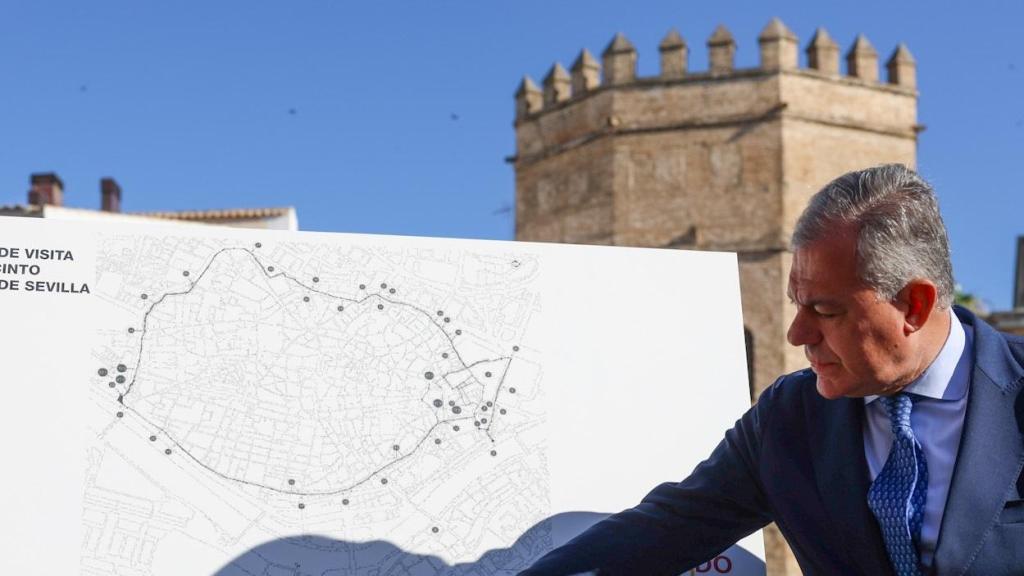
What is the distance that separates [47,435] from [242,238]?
2.29 feet

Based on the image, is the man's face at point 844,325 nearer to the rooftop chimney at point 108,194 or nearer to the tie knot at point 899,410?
the tie knot at point 899,410

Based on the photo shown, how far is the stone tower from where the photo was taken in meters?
16.9

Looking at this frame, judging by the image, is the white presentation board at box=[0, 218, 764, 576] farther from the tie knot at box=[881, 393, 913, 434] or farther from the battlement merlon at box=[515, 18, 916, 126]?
the battlement merlon at box=[515, 18, 916, 126]

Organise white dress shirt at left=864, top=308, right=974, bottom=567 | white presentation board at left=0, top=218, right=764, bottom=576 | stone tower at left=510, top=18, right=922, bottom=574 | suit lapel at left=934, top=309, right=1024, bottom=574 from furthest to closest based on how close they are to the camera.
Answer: stone tower at left=510, top=18, right=922, bottom=574 < white presentation board at left=0, top=218, right=764, bottom=576 < white dress shirt at left=864, top=308, right=974, bottom=567 < suit lapel at left=934, top=309, right=1024, bottom=574

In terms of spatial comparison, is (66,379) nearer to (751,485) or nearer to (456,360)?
(456,360)

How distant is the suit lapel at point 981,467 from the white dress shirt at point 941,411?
0.20 feet

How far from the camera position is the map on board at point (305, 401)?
269 cm

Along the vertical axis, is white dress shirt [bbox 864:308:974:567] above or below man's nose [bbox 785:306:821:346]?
below

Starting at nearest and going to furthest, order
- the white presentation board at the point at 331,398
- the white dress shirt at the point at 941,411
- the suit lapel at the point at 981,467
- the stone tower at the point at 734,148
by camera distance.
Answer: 1. the suit lapel at the point at 981,467
2. the white dress shirt at the point at 941,411
3. the white presentation board at the point at 331,398
4. the stone tower at the point at 734,148

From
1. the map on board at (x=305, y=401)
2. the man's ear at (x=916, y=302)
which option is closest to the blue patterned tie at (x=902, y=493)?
the man's ear at (x=916, y=302)

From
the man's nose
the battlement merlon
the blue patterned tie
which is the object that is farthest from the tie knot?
the battlement merlon

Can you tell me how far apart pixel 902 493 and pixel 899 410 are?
178 millimetres

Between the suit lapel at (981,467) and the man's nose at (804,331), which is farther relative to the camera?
the man's nose at (804,331)

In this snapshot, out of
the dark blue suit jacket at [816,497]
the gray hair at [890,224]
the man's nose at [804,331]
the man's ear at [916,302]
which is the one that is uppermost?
the gray hair at [890,224]
